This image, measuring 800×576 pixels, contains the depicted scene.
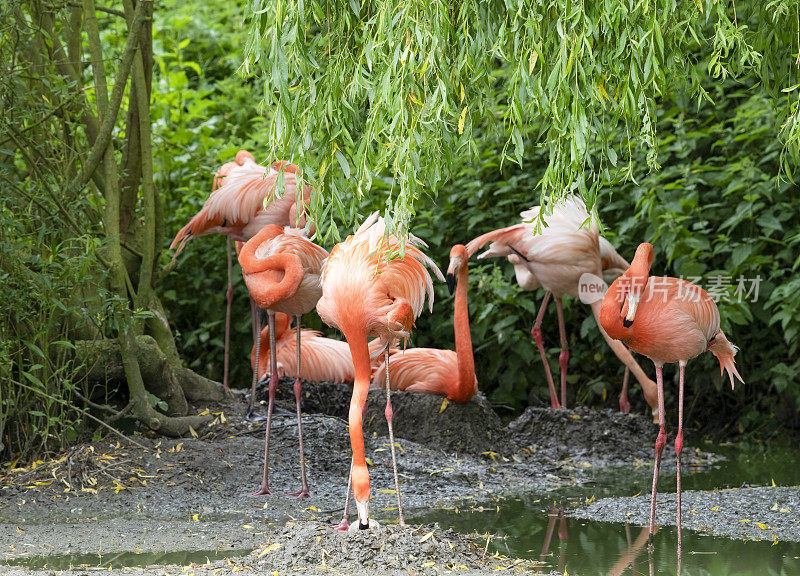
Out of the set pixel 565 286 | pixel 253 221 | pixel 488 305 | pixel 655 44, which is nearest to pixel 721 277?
pixel 565 286

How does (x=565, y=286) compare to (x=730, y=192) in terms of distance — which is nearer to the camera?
(x=565, y=286)

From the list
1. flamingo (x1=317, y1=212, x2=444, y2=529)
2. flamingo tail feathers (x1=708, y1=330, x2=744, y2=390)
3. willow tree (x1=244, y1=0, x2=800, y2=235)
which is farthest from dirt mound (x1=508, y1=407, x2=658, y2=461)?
willow tree (x1=244, y1=0, x2=800, y2=235)

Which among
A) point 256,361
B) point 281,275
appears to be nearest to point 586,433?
point 256,361

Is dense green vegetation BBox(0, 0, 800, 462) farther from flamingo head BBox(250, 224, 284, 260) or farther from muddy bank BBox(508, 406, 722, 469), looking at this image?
muddy bank BBox(508, 406, 722, 469)

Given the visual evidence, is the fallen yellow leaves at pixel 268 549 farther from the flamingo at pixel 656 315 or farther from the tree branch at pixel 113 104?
the tree branch at pixel 113 104

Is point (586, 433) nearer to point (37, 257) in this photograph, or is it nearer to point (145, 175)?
point (145, 175)

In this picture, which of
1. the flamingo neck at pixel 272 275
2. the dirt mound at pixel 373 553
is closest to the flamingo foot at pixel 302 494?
the flamingo neck at pixel 272 275

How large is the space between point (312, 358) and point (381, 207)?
1677mm

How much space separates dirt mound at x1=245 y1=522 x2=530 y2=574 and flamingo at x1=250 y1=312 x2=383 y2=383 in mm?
3244

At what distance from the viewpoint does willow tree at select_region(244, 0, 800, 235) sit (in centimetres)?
351

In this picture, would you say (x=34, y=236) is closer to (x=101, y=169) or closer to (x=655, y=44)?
(x=101, y=169)

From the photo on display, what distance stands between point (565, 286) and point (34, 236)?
3.59 meters

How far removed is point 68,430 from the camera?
571 centimetres

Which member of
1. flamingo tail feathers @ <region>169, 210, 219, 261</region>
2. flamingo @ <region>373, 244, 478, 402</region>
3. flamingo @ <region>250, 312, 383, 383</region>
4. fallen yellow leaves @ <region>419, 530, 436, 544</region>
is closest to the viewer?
fallen yellow leaves @ <region>419, 530, 436, 544</region>
